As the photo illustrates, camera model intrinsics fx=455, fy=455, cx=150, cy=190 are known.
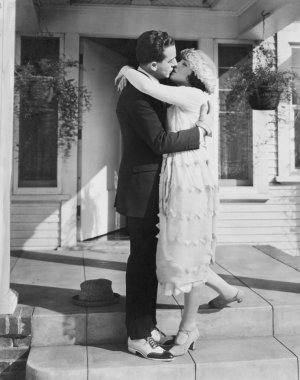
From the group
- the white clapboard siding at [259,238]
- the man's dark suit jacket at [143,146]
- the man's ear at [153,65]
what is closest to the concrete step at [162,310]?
the man's dark suit jacket at [143,146]

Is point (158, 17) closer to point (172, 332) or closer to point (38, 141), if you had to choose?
point (38, 141)

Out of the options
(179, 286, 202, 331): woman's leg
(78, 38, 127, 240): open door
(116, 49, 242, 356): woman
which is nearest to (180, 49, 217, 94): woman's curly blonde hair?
(116, 49, 242, 356): woman

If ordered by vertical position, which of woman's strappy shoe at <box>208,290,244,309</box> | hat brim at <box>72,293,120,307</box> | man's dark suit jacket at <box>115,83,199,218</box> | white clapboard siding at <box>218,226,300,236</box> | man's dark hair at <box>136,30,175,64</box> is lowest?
hat brim at <box>72,293,120,307</box>

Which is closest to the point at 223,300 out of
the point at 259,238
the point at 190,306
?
the point at 190,306

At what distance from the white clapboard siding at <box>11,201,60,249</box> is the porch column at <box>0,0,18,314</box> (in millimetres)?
2267

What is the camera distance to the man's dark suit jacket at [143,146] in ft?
7.32

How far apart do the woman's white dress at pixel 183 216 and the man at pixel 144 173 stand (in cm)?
6

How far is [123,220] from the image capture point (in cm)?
643

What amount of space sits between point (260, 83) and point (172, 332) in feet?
9.80

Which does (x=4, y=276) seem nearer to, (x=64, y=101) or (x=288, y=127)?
(x=64, y=101)

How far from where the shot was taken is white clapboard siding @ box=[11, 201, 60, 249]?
5004 millimetres

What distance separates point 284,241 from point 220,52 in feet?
7.78

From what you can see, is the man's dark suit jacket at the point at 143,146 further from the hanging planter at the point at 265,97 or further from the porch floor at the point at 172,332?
the hanging planter at the point at 265,97

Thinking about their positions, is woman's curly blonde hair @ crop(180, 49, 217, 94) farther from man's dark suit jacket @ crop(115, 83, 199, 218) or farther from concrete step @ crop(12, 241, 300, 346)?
concrete step @ crop(12, 241, 300, 346)
